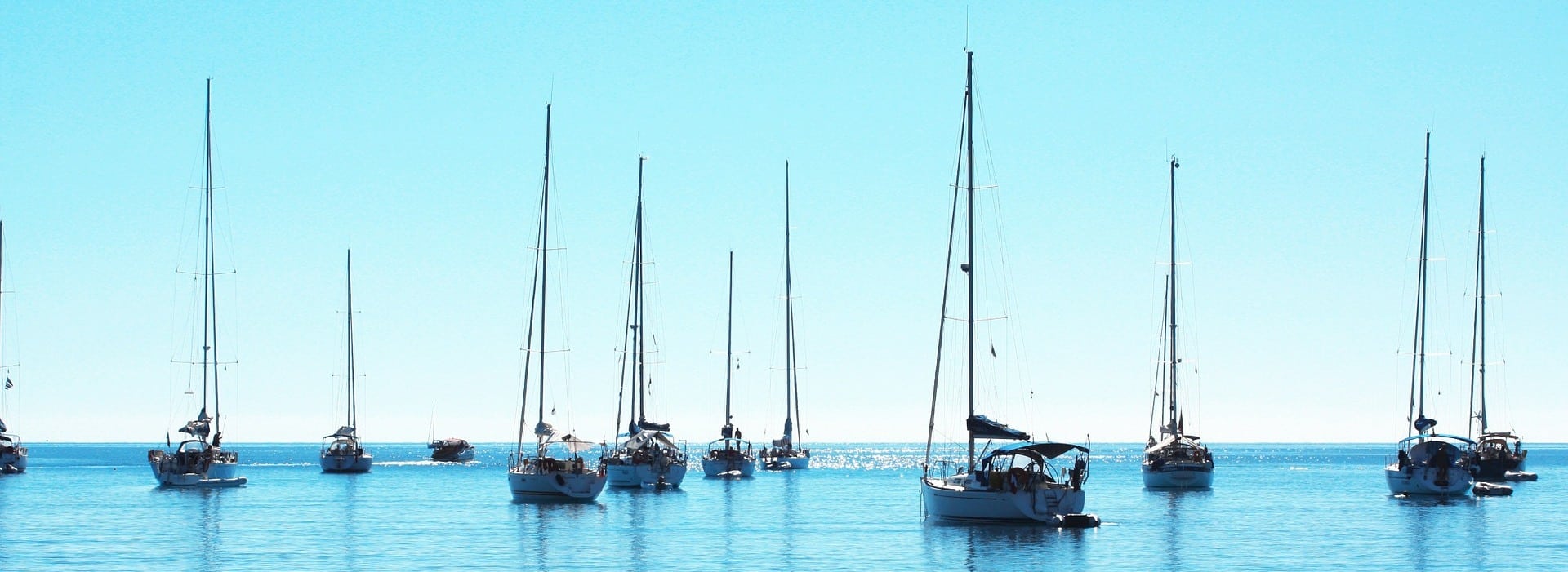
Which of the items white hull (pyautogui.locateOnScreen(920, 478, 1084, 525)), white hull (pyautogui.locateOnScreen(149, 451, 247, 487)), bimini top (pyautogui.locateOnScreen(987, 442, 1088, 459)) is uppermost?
bimini top (pyautogui.locateOnScreen(987, 442, 1088, 459))

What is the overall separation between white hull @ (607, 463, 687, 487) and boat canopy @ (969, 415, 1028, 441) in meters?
37.3

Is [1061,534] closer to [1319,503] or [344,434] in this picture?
[1319,503]

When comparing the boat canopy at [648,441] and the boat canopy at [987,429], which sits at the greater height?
the boat canopy at [987,429]

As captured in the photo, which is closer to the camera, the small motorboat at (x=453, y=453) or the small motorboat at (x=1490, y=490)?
the small motorboat at (x=1490, y=490)

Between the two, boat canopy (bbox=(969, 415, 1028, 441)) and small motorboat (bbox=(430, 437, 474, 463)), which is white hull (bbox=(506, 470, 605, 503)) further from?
small motorboat (bbox=(430, 437, 474, 463))

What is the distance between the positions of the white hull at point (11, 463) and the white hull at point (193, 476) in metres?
31.4

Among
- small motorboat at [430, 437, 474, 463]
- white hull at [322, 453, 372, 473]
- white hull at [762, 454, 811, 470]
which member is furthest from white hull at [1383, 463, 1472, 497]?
small motorboat at [430, 437, 474, 463]

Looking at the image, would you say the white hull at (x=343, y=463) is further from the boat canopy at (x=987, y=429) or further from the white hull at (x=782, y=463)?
the boat canopy at (x=987, y=429)

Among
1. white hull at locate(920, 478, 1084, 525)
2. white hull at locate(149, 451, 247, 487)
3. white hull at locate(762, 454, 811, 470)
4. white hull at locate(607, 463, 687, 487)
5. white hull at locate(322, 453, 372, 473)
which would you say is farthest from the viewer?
white hull at locate(762, 454, 811, 470)

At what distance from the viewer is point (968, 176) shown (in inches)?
2290

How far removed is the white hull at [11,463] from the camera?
11938 cm

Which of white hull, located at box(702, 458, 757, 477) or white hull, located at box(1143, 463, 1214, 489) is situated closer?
white hull, located at box(1143, 463, 1214, 489)

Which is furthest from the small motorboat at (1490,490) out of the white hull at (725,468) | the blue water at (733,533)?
the white hull at (725,468)

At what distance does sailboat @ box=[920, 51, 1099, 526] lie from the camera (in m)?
55.5
